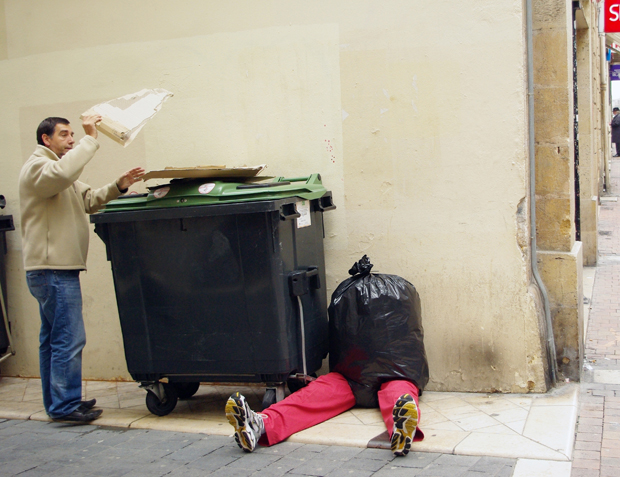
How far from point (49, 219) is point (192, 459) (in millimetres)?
1703

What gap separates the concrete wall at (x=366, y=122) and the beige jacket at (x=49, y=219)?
849mm

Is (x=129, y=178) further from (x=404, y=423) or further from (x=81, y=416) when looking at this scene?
(x=404, y=423)

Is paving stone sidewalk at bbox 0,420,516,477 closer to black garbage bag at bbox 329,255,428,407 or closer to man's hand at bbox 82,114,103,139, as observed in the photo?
black garbage bag at bbox 329,255,428,407

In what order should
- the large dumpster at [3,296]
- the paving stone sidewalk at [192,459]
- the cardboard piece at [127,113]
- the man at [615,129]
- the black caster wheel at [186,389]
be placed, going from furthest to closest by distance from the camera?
the man at [615,129], the large dumpster at [3,296], the black caster wheel at [186,389], the cardboard piece at [127,113], the paving stone sidewalk at [192,459]

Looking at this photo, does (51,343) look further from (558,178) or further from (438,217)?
(558,178)

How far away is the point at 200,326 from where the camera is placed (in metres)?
4.00

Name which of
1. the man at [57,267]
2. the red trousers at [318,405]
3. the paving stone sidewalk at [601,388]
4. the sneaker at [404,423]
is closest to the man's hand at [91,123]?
the man at [57,267]

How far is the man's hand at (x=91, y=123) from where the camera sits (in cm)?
395

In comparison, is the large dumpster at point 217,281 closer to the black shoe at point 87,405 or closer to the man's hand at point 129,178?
the man's hand at point 129,178

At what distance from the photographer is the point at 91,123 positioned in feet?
13.0

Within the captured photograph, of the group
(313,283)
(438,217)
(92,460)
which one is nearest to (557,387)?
(438,217)

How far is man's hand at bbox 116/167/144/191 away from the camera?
14.1ft

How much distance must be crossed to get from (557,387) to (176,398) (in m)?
2.38

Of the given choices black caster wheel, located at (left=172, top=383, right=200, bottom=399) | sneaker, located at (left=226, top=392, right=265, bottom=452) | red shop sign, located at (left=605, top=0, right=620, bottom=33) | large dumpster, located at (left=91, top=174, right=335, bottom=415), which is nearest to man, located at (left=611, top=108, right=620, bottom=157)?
red shop sign, located at (left=605, top=0, right=620, bottom=33)
